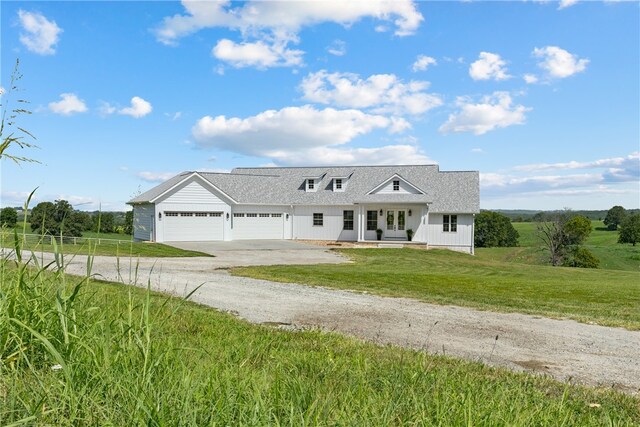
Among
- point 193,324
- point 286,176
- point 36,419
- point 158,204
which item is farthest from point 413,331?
point 286,176

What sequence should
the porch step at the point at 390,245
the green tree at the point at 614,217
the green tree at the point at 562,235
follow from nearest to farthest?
1. the porch step at the point at 390,245
2. the green tree at the point at 562,235
3. the green tree at the point at 614,217

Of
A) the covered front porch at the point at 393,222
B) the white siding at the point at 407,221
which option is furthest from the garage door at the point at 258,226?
the white siding at the point at 407,221

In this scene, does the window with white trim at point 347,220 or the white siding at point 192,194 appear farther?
the window with white trim at point 347,220

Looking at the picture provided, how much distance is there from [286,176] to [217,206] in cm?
931

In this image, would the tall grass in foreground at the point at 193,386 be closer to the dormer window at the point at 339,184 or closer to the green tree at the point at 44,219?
the green tree at the point at 44,219

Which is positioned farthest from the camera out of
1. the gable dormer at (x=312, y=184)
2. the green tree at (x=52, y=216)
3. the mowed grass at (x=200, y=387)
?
the gable dormer at (x=312, y=184)

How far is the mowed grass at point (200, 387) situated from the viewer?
8.27ft

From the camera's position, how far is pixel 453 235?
3388cm

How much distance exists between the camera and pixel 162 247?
2566 cm

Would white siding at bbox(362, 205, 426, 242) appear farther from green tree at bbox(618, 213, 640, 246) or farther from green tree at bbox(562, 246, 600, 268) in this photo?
green tree at bbox(618, 213, 640, 246)

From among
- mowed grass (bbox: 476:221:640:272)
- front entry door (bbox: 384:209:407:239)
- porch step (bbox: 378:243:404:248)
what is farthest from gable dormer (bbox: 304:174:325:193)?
mowed grass (bbox: 476:221:640:272)

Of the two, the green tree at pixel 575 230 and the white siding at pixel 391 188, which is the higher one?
the white siding at pixel 391 188

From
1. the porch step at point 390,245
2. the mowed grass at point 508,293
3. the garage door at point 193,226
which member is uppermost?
the garage door at point 193,226

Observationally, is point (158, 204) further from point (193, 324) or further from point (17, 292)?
point (17, 292)
